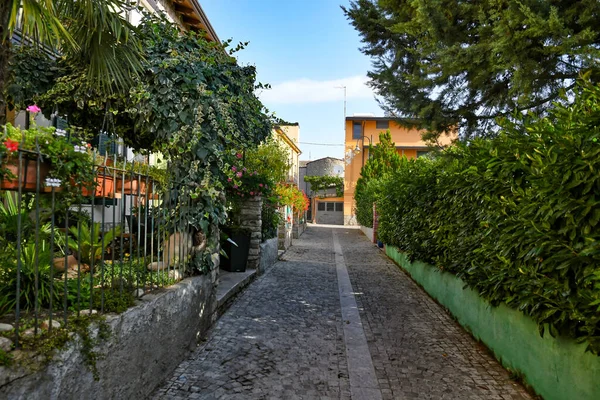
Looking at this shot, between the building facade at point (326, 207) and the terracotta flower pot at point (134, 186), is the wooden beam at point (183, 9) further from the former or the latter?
the building facade at point (326, 207)

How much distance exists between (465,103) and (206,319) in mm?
5504

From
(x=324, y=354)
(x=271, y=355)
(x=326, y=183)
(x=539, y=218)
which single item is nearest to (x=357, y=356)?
(x=324, y=354)

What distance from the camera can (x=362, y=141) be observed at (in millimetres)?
36656

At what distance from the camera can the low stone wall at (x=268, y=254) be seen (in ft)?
29.9

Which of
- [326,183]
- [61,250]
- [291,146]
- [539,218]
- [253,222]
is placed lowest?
[61,250]

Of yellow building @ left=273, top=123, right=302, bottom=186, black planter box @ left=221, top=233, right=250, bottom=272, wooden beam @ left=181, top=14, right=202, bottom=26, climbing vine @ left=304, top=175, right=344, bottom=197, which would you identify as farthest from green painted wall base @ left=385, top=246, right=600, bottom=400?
climbing vine @ left=304, top=175, right=344, bottom=197

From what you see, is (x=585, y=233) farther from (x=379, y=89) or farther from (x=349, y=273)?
(x=349, y=273)

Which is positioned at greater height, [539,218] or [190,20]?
[190,20]

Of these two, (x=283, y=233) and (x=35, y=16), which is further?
(x=283, y=233)

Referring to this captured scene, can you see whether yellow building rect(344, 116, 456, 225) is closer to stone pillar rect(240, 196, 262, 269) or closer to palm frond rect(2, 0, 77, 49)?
stone pillar rect(240, 196, 262, 269)

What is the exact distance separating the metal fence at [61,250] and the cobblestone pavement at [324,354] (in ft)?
3.08

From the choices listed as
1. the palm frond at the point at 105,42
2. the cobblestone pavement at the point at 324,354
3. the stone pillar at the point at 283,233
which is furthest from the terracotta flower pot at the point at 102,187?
the stone pillar at the point at 283,233

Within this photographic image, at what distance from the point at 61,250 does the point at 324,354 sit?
2832mm

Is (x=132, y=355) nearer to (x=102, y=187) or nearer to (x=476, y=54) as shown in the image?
(x=102, y=187)
